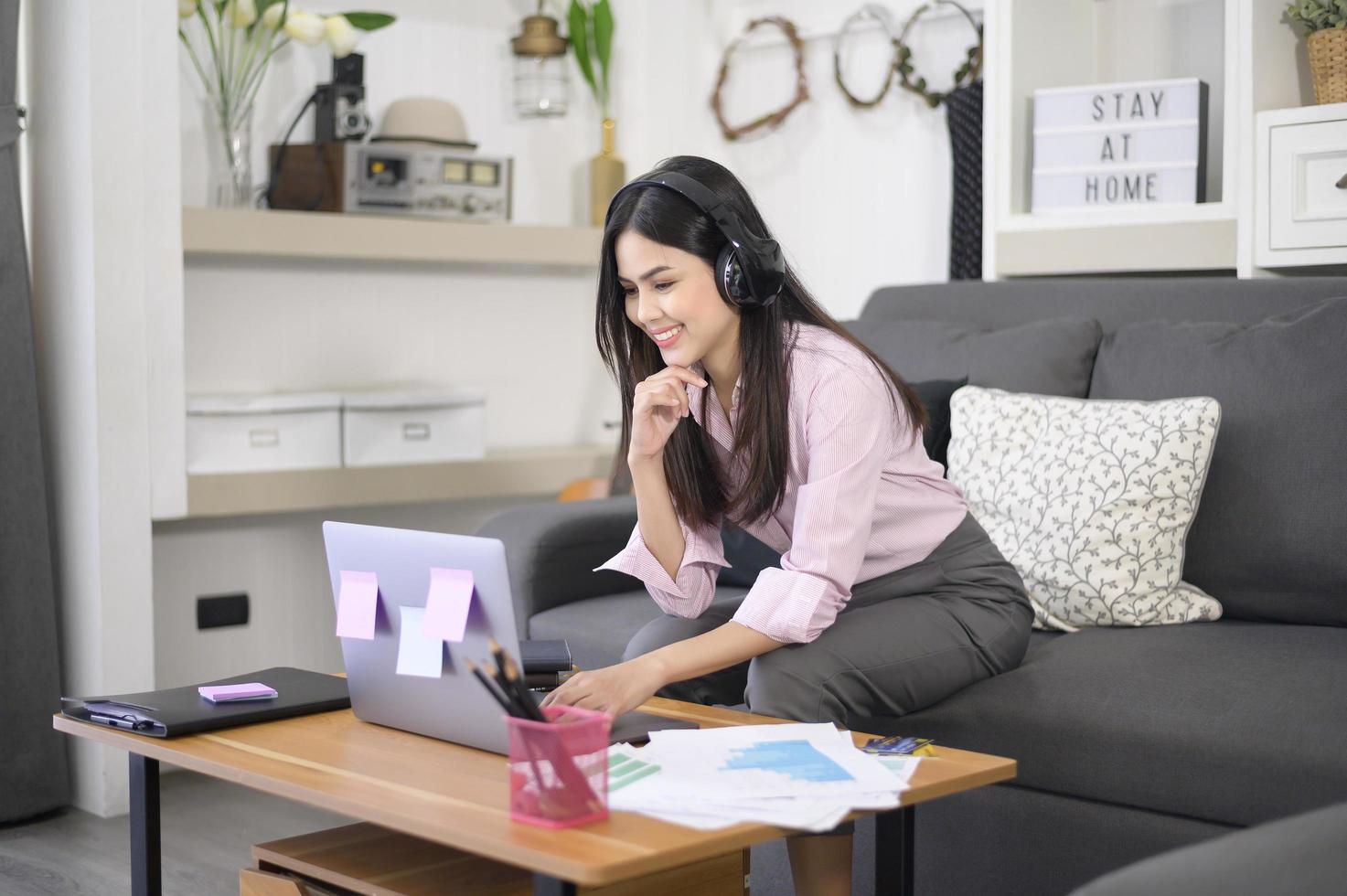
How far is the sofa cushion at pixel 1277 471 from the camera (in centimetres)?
207

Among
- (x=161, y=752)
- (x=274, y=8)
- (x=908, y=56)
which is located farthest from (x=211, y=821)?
(x=908, y=56)

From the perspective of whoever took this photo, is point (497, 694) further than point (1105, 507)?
No

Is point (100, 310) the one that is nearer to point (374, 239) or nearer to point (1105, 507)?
point (374, 239)

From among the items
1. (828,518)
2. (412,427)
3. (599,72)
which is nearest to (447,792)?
(828,518)

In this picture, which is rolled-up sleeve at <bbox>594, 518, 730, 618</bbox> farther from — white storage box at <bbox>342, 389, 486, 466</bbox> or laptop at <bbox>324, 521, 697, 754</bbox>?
white storage box at <bbox>342, 389, 486, 466</bbox>

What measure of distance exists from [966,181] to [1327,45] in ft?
2.87

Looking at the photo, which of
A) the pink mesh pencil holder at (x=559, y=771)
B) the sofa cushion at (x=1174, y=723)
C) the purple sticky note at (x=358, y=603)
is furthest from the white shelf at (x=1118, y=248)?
the pink mesh pencil holder at (x=559, y=771)

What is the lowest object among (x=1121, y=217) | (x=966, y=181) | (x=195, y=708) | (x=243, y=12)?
(x=195, y=708)

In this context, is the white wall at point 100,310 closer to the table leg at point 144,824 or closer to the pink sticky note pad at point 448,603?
the table leg at point 144,824

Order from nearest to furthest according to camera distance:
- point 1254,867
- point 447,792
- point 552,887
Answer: point 1254,867, point 552,887, point 447,792

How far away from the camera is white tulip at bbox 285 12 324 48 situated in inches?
118

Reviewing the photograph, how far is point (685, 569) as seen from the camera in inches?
74.3

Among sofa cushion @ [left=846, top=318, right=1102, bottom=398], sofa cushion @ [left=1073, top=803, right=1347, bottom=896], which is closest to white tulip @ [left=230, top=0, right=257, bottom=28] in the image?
sofa cushion @ [left=846, top=318, right=1102, bottom=398]

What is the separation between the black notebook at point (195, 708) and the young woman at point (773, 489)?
1.20ft
